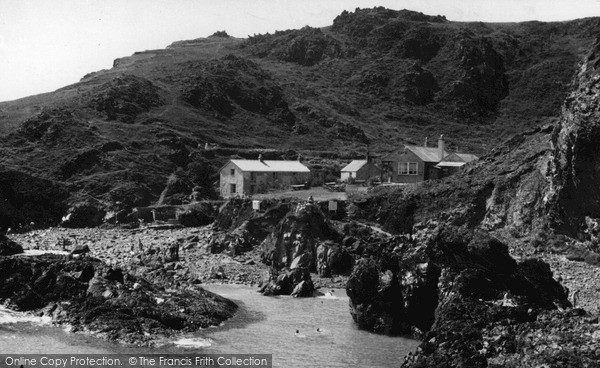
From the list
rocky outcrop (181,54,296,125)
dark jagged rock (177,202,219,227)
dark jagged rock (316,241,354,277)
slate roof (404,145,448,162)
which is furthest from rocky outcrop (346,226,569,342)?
rocky outcrop (181,54,296,125)

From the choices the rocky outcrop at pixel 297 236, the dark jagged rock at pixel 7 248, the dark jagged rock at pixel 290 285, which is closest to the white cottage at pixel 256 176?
the rocky outcrop at pixel 297 236

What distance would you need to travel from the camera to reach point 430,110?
16862 cm

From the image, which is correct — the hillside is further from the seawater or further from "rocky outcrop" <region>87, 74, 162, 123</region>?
the seawater

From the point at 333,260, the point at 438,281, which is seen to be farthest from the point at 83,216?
the point at 438,281

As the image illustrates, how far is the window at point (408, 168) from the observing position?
299 feet

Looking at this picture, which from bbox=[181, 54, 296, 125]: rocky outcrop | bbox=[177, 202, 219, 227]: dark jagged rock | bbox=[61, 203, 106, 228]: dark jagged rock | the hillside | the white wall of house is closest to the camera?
bbox=[177, 202, 219, 227]: dark jagged rock

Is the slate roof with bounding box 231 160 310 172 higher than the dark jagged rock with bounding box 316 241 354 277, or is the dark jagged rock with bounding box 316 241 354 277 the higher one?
the slate roof with bounding box 231 160 310 172

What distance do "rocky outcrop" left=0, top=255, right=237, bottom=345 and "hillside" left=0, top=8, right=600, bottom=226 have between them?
1894 inches

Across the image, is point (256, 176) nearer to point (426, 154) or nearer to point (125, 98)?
point (426, 154)

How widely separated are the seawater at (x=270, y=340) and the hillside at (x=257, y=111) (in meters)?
52.5

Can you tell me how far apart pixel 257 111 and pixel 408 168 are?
65393 mm

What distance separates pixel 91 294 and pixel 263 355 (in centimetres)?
1178

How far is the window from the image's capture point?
91062 mm

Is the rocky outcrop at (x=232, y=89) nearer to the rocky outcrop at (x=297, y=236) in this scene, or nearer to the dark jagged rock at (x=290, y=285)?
the rocky outcrop at (x=297, y=236)
